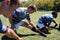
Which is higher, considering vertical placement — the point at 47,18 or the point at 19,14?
the point at 19,14

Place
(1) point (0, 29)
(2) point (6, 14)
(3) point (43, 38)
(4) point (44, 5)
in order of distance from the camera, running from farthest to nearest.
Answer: (4) point (44, 5) < (3) point (43, 38) < (1) point (0, 29) < (2) point (6, 14)

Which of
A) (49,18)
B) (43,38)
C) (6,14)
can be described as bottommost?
(43,38)

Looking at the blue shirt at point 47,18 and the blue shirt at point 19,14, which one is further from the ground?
the blue shirt at point 19,14

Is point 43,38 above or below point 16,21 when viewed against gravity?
below

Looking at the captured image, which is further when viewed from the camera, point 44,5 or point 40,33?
point 44,5

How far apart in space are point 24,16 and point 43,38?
991mm

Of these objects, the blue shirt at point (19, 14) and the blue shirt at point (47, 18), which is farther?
the blue shirt at point (47, 18)

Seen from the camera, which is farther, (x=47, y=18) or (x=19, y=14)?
(x=47, y=18)

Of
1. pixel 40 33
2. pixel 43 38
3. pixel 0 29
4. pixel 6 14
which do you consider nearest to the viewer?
pixel 6 14

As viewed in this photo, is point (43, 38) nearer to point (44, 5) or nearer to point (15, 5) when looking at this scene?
point (15, 5)

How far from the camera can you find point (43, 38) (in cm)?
811

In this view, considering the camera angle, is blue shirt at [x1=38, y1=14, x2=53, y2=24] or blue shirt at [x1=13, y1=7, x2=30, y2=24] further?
blue shirt at [x1=38, y1=14, x2=53, y2=24]

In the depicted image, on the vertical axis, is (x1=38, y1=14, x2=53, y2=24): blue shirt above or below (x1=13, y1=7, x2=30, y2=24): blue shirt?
below

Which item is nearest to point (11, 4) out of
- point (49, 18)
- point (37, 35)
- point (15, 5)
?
point (15, 5)
